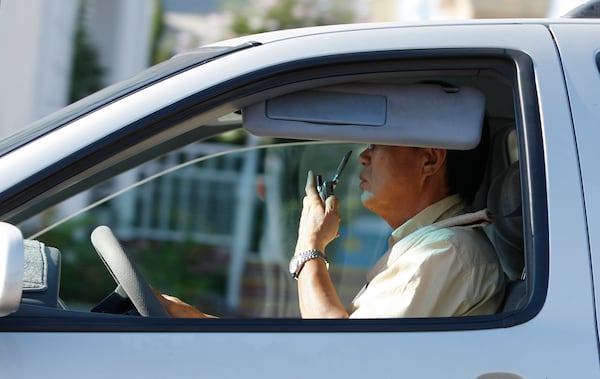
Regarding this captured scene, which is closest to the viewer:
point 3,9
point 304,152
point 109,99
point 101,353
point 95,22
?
point 101,353

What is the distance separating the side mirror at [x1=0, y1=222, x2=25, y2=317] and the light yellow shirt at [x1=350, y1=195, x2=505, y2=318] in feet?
2.45

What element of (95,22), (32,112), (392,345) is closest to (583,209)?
(392,345)

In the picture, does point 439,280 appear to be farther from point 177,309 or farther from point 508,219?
point 177,309

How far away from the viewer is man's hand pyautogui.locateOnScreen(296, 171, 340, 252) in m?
2.25

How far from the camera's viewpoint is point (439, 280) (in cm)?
205

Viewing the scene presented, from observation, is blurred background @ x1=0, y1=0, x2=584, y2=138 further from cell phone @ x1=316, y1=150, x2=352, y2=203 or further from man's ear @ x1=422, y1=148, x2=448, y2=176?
man's ear @ x1=422, y1=148, x2=448, y2=176

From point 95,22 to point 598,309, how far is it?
Result: 6517 millimetres

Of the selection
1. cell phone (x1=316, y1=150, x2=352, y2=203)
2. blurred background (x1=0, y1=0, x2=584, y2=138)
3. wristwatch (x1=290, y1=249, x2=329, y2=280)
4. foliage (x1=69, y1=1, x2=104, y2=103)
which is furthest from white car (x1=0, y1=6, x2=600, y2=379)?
foliage (x1=69, y1=1, x2=104, y2=103)

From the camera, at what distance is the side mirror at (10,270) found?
5.16 feet

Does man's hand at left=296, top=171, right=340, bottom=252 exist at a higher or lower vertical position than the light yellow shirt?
higher

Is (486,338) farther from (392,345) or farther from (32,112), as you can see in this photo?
(32,112)

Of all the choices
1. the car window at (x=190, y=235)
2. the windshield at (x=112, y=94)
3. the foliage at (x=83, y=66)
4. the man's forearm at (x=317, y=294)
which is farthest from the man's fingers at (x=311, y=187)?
the foliage at (x=83, y=66)

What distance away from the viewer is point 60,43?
7.23 metres

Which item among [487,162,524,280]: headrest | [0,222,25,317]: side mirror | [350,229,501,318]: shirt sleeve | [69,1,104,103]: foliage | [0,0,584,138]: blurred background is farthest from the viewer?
[69,1,104,103]: foliage
